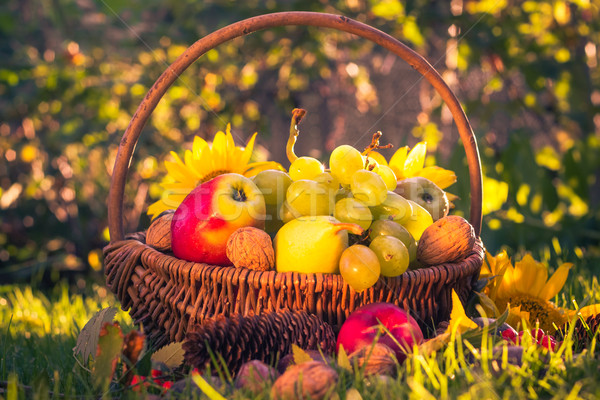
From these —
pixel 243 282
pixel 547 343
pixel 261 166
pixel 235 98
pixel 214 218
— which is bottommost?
pixel 547 343

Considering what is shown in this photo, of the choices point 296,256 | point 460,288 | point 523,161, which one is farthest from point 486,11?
point 296,256

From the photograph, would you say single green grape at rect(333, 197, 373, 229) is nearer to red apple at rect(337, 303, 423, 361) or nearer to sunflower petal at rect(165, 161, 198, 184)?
red apple at rect(337, 303, 423, 361)

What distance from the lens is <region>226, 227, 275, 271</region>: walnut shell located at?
48.6 inches

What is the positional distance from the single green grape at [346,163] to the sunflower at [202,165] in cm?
26

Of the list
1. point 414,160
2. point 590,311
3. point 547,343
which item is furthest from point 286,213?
point 590,311

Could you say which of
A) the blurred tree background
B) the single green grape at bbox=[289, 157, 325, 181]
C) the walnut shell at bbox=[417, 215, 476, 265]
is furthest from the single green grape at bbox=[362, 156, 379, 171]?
the blurred tree background

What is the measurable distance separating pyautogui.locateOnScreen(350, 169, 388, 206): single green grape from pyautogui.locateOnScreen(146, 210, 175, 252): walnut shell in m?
0.53

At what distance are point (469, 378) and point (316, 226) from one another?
47 cm

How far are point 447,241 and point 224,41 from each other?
785 mm

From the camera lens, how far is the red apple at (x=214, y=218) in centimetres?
136

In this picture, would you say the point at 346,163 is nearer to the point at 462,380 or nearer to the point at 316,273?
the point at 316,273

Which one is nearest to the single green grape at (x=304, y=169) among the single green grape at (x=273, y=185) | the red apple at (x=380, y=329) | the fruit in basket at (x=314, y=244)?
the single green grape at (x=273, y=185)

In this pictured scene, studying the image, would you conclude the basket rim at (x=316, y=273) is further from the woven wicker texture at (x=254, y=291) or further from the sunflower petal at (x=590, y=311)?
the sunflower petal at (x=590, y=311)

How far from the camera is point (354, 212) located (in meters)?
1.31
